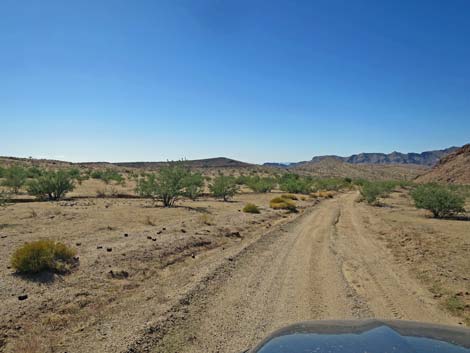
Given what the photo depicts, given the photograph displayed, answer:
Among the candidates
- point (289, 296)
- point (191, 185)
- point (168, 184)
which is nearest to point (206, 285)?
point (289, 296)

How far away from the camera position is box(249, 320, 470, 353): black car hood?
340 cm

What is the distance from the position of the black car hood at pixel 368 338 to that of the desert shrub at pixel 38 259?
311 inches

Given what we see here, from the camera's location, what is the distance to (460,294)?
8883 mm

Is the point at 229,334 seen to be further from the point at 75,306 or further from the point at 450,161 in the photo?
the point at 450,161

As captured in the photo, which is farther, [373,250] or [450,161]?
[450,161]

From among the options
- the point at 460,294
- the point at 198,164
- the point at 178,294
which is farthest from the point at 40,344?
the point at 198,164

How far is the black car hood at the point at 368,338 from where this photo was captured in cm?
340

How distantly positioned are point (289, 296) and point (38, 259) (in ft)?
22.9

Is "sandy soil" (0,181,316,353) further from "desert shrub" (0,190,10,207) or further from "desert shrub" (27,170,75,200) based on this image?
"desert shrub" (27,170,75,200)

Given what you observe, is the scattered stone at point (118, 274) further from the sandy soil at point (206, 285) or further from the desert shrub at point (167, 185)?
the desert shrub at point (167, 185)

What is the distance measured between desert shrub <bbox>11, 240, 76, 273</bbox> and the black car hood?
311 inches

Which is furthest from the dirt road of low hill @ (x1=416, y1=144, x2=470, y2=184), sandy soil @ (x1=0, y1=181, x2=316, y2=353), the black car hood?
low hill @ (x1=416, y1=144, x2=470, y2=184)

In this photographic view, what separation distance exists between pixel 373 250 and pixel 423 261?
2162mm

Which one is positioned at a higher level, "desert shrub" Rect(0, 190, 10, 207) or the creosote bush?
the creosote bush
